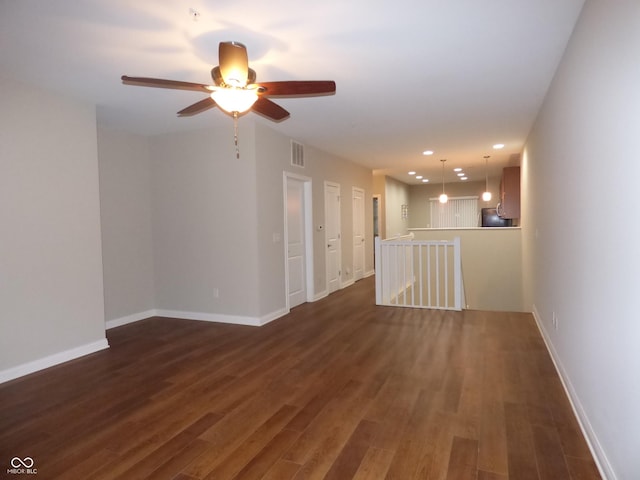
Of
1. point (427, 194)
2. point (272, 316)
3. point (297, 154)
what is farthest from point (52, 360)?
point (427, 194)

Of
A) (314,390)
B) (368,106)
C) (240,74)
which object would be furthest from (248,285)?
(240,74)

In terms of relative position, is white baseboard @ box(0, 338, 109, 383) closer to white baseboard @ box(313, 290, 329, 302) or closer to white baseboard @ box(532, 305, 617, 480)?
white baseboard @ box(313, 290, 329, 302)

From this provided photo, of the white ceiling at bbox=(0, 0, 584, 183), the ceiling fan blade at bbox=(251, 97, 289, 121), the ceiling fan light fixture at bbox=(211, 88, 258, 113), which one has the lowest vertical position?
the ceiling fan light fixture at bbox=(211, 88, 258, 113)

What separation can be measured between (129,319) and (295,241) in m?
2.57

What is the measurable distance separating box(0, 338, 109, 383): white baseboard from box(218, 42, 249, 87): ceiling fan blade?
121 inches

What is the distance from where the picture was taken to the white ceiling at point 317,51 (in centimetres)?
221

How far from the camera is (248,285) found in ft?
15.5

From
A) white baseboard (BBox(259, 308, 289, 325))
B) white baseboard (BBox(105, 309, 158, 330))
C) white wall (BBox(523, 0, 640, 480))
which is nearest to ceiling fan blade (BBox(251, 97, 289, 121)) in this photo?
white wall (BBox(523, 0, 640, 480))

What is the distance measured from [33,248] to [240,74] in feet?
8.51

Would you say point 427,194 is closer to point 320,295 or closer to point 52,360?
point 320,295

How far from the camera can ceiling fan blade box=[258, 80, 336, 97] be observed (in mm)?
2375

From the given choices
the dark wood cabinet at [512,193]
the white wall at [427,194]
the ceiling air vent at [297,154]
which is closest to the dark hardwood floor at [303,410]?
the ceiling air vent at [297,154]

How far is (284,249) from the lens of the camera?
17.3 ft

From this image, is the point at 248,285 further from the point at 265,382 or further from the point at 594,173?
the point at 594,173
